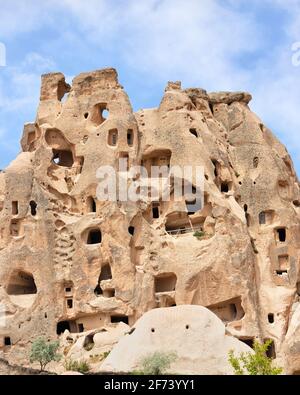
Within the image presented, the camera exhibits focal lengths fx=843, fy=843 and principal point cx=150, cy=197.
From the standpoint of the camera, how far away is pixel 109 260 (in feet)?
141

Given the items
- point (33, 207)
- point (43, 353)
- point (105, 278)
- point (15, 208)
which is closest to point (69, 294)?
point (105, 278)

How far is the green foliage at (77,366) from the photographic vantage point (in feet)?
120

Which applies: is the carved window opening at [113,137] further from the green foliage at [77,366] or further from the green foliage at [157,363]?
the green foliage at [157,363]

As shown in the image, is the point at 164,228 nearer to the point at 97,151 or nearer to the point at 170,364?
the point at 97,151

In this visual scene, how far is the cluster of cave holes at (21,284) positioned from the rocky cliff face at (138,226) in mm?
97

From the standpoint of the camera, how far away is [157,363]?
1230 inches

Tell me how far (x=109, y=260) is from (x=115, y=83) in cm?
1083

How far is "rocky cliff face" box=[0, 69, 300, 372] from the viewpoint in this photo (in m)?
42.2

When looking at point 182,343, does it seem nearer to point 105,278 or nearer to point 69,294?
point 105,278

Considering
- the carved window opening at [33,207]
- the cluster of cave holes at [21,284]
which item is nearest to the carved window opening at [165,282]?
the cluster of cave holes at [21,284]

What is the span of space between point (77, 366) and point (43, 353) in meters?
2.54
